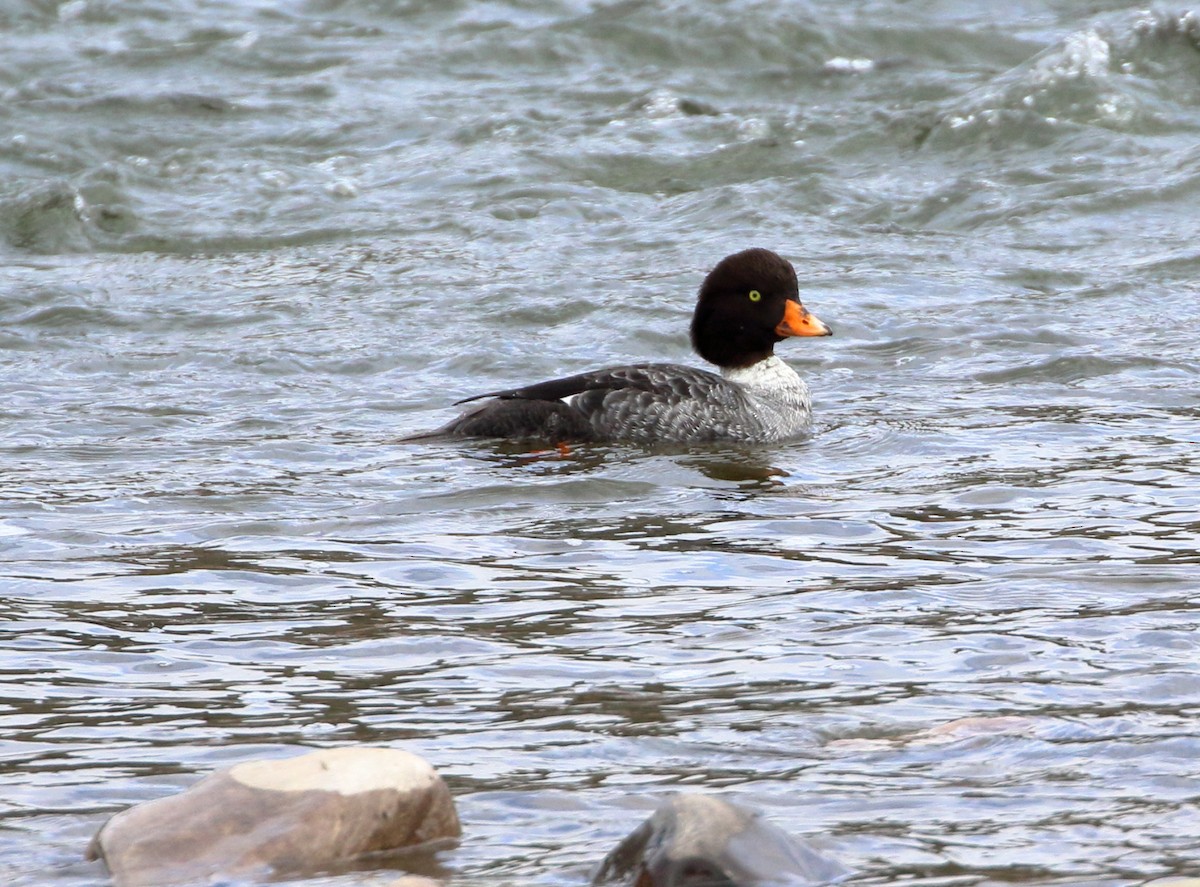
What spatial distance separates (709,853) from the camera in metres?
3.70

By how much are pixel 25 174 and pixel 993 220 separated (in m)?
8.03

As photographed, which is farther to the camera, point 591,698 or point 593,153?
point 593,153

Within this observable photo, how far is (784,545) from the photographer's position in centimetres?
730

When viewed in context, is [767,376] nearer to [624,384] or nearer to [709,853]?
[624,384]

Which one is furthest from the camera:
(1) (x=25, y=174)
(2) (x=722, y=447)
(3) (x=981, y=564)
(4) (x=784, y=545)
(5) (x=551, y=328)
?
(1) (x=25, y=174)

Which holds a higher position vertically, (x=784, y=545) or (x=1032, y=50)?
(x=1032, y=50)

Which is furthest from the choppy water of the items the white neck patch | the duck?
the white neck patch

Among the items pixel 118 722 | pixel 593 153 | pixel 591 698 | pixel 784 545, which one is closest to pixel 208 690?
pixel 118 722

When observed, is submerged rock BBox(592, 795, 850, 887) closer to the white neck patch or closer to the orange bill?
the white neck patch

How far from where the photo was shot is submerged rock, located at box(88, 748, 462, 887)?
3.93m

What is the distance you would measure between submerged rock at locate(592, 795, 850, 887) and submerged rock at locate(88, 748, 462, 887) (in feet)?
1.54

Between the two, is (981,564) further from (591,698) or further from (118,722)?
(118,722)

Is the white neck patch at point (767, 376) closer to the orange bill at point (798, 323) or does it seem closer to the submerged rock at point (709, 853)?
the orange bill at point (798, 323)

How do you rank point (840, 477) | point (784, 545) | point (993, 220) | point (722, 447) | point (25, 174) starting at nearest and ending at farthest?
point (784, 545), point (840, 477), point (722, 447), point (993, 220), point (25, 174)
